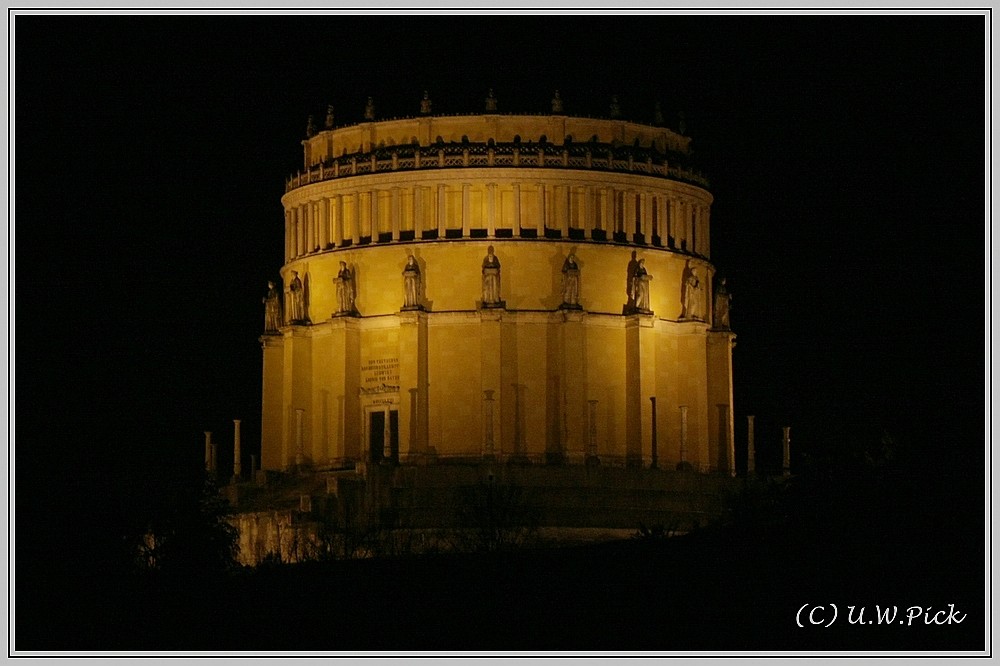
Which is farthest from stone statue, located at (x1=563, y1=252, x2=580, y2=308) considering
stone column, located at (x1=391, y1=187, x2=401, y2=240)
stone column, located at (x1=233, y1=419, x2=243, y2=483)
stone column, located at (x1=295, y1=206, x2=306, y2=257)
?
stone column, located at (x1=233, y1=419, x2=243, y2=483)

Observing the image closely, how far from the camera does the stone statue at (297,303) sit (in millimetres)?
119188

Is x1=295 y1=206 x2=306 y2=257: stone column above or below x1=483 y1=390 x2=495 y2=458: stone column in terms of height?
above

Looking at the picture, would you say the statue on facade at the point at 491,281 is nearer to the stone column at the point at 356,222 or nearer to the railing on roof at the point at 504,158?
the railing on roof at the point at 504,158

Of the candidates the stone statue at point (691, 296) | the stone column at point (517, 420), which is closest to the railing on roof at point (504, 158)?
the stone statue at point (691, 296)

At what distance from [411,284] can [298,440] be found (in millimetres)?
6045

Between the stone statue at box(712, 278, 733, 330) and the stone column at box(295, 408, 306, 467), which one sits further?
the stone statue at box(712, 278, 733, 330)

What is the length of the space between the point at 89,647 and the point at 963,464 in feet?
73.0

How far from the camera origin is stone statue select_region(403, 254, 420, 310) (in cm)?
11594

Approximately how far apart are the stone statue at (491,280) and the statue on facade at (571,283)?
1.83 meters

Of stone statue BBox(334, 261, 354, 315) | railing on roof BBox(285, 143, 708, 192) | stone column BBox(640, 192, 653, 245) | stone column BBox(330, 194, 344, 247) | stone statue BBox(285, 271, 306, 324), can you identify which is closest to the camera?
railing on roof BBox(285, 143, 708, 192)

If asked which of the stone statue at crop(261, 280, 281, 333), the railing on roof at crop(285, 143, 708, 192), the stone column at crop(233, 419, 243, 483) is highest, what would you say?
the railing on roof at crop(285, 143, 708, 192)

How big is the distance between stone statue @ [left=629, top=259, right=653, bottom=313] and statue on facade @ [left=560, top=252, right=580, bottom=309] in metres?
1.71

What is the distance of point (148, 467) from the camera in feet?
325

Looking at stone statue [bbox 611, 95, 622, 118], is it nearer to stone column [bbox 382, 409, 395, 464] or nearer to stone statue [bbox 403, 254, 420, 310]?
stone statue [bbox 403, 254, 420, 310]
